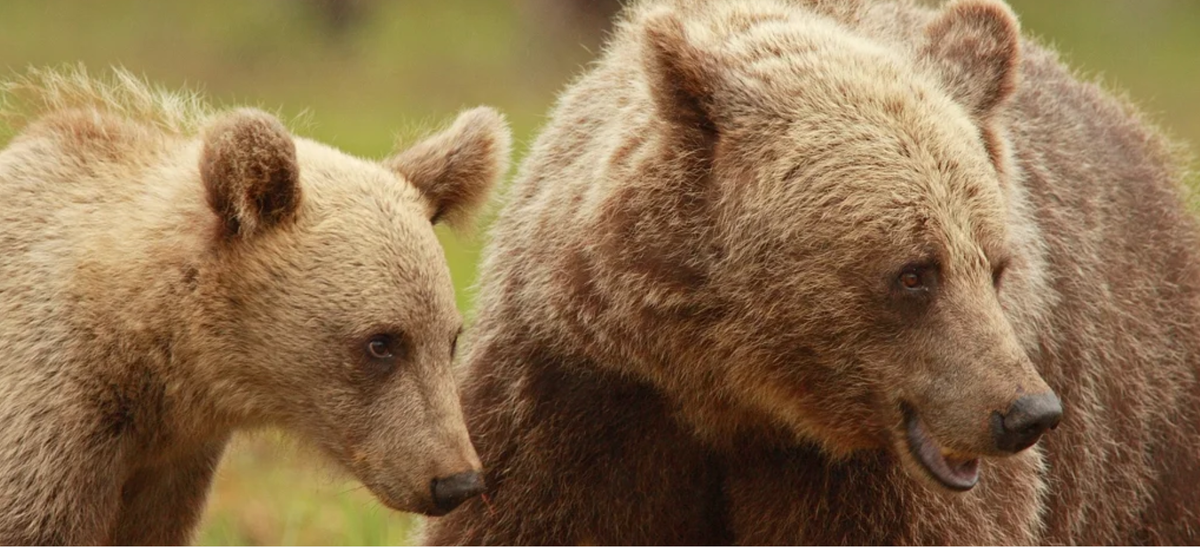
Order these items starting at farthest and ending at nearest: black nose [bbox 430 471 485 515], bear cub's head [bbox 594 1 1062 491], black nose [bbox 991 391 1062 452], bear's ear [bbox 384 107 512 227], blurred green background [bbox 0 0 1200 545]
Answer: blurred green background [bbox 0 0 1200 545] → bear's ear [bbox 384 107 512 227] → black nose [bbox 430 471 485 515] → bear cub's head [bbox 594 1 1062 491] → black nose [bbox 991 391 1062 452]

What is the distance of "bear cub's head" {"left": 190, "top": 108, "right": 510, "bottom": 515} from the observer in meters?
5.61

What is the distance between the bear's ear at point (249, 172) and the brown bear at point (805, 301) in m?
0.93

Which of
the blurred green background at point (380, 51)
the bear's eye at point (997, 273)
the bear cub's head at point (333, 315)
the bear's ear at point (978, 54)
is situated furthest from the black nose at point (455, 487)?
the blurred green background at point (380, 51)

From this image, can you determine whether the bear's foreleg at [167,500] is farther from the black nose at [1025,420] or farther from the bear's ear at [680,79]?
the black nose at [1025,420]

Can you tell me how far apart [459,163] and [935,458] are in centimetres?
188

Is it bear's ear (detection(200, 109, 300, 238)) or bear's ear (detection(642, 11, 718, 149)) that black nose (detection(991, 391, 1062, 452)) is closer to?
bear's ear (detection(642, 11, 718, 149))


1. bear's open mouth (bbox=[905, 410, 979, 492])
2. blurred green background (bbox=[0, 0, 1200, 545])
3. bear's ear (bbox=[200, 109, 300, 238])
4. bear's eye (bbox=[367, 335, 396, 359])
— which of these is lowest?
bear's open mouth (bbox=[905, 410, 979, 492])

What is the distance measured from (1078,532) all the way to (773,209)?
7.99 ft

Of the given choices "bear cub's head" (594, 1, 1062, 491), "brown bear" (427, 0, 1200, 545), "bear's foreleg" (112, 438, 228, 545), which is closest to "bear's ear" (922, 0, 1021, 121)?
"brown bear" (427, 0, 1200, 545)

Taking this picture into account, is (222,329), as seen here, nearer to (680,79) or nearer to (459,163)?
(459,163)

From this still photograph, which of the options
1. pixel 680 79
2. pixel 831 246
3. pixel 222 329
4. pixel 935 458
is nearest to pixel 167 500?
pixel 222 329

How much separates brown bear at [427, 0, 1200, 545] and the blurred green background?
399 inches

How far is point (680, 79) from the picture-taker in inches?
223

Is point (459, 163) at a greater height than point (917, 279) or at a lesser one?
greater
